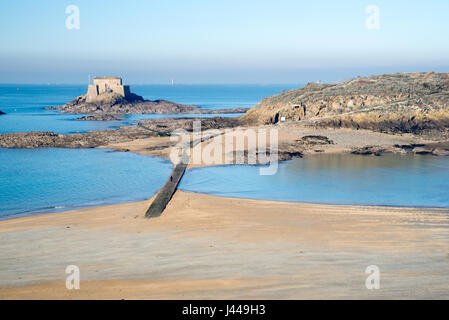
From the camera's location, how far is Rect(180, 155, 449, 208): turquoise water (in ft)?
51.5

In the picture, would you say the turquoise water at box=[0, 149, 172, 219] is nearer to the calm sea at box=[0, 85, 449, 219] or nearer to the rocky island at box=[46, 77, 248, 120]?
the calm sea at box=[0, 85, 449, 219]

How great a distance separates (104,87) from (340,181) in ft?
172

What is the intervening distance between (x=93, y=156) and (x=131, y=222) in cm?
1490

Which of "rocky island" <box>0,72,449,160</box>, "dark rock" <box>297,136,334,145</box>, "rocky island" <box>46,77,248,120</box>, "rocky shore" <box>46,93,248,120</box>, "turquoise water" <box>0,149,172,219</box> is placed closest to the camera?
"turquoise water" <box>0,149,172,219</box>

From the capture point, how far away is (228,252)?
929 centimetres

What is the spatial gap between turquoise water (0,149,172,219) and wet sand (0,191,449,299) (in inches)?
71.7

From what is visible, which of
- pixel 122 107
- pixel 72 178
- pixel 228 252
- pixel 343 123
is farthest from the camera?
pixel 122 107

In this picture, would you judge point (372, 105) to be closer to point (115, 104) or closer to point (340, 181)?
point (340, 181)

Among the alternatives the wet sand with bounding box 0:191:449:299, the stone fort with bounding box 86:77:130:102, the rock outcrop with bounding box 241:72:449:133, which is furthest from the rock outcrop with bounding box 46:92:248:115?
the wet sand with bounding box 0:191:449:299

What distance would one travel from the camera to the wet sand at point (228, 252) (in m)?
7.30

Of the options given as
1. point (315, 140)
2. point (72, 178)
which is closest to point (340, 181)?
point (315, 140)

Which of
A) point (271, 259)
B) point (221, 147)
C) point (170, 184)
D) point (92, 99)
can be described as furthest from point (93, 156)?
point (92, 99)

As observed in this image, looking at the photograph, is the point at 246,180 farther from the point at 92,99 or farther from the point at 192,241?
the point at 92,99

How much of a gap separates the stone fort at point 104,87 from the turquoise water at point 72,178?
122ft
